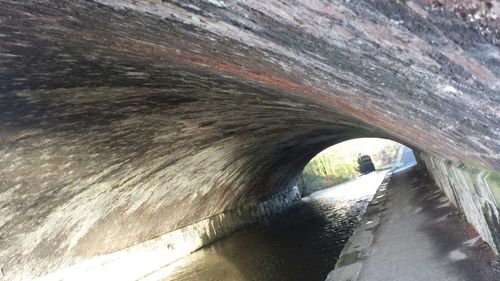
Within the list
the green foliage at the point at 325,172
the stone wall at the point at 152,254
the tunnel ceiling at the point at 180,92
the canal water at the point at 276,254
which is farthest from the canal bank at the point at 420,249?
the green foliage at the point at 325,172

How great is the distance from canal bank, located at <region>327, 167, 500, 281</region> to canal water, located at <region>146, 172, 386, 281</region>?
4.18 ft

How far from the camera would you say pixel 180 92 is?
5.51 m

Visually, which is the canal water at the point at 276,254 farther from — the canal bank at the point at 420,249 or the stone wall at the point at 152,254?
the canal bank at the point at 420,249

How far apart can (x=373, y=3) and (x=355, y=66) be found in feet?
2.30

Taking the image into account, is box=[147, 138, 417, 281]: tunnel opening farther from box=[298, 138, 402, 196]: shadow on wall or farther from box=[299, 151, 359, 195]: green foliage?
box=[298, 138, 402, 196]: shadow on wall

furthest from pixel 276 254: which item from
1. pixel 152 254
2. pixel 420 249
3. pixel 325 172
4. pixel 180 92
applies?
pixel 325 172

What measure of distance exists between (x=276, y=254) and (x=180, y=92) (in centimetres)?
562

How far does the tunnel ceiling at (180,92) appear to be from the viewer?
168cm

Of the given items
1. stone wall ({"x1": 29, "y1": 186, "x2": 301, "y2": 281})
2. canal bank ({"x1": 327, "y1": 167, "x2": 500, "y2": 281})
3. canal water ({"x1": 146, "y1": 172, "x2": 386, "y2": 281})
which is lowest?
canal water ({"x1": 146, "y1": 172, "x2": 386, "y2": 281})

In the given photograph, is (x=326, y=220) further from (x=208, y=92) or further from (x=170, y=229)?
(x=208, y=92)

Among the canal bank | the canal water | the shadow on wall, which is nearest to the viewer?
the canal bank

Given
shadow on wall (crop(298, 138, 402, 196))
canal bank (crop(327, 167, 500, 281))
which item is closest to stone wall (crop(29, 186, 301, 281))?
canal bank (crop(327, 167, 500, 281))

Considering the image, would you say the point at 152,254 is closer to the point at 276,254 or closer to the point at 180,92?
the point at 276,254

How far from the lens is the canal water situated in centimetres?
812
